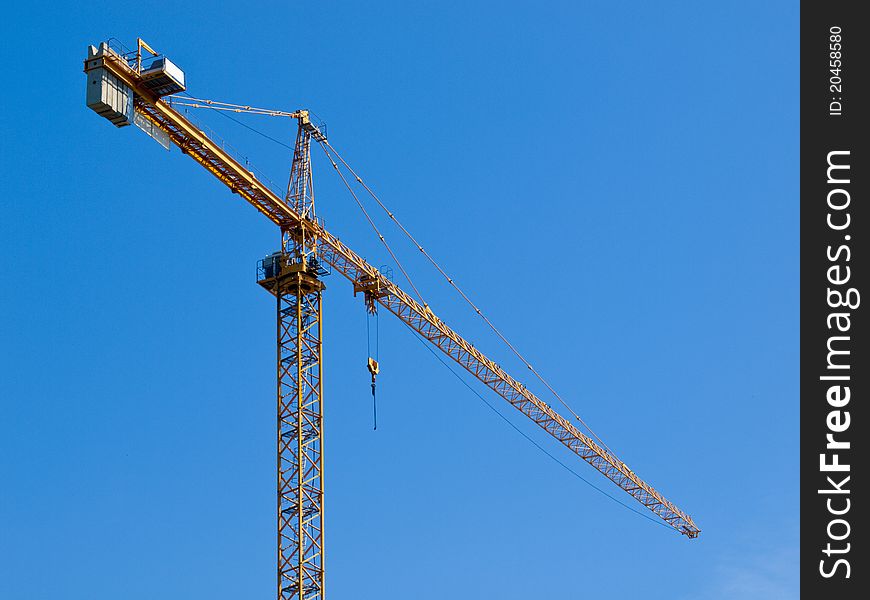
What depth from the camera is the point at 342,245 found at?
91.1 metres

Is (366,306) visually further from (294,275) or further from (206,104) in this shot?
(206,104)

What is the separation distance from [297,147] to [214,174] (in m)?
14.0

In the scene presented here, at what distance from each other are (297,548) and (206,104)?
88.7 ft
